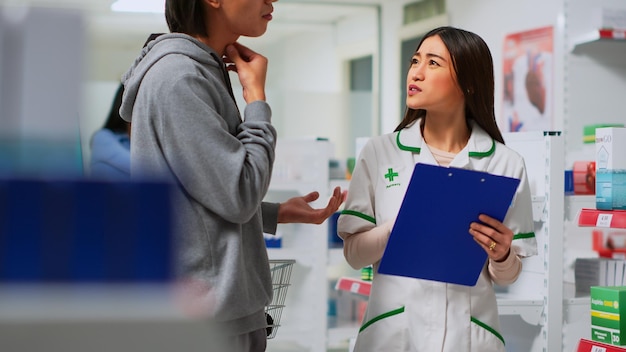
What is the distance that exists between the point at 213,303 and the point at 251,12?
571 millimetres

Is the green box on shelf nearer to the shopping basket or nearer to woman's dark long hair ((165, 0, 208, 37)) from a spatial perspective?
the shopping basket

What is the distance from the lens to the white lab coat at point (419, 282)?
6.42ft

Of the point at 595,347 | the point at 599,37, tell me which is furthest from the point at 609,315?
the point at 599,37

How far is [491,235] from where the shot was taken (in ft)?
6.02

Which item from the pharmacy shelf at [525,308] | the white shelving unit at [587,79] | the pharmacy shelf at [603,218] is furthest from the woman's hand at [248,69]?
the white shelving unit at [587,79]

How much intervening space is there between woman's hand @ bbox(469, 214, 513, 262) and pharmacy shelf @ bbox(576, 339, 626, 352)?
1.02 metres

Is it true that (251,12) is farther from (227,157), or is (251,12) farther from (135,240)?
(135,240)

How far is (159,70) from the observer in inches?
55.2

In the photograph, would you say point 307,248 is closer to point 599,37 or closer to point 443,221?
point 599,37

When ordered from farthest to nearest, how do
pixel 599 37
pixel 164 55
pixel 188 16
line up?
pixel 599 37
pixel 188 16
pixel 164 55

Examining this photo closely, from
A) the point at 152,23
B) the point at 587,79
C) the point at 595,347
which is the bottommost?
the point at 595,347

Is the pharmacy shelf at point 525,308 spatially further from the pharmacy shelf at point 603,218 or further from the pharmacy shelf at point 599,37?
the pharmacy shelf at point 599,37

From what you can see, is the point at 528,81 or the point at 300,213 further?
the point at 528,81

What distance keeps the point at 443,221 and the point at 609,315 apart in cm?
118
